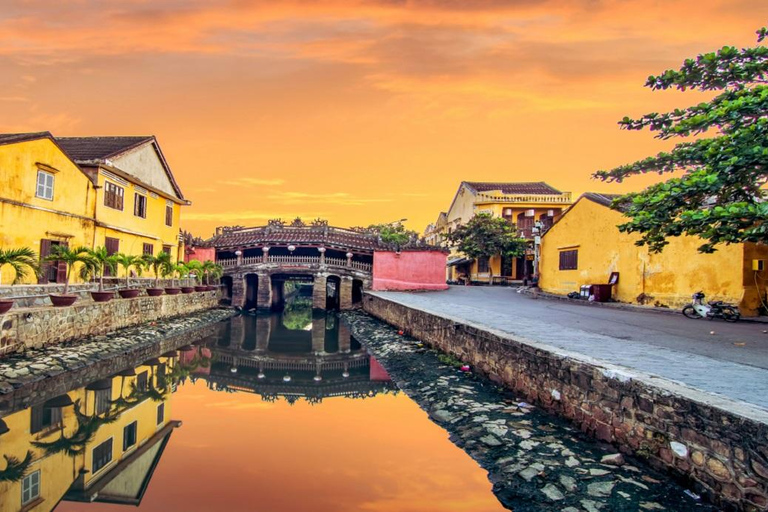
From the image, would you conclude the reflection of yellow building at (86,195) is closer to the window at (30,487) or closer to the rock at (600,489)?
the window at (30,487)

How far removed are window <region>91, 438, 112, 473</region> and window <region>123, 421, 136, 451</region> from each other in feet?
0.68

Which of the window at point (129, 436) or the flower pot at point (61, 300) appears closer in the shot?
the window at point (129, 436)

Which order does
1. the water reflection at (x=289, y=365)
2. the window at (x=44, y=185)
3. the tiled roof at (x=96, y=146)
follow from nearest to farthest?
the water reflection at (x=289, y=365) → the window at (x=44, y=185) → the tiled roof at (x=96, y=146)

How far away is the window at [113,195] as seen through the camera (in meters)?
19.4

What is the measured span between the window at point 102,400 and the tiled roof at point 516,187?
36218mm

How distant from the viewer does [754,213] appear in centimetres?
780

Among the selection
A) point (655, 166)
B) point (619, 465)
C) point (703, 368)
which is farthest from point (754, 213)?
point (619, 465)

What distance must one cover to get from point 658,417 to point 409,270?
2540cm

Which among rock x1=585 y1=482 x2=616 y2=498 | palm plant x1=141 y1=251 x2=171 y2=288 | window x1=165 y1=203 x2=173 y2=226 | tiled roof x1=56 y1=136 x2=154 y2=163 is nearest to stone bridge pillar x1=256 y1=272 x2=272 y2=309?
window x1=165 y1=203 x2=173 y2=226

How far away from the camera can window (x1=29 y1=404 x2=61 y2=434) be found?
7.21 metres

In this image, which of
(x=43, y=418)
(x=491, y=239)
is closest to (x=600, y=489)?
(x=43, y=418)

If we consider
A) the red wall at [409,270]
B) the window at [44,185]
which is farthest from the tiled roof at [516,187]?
the window at [44,185]

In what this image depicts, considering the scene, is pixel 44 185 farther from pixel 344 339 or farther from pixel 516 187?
pixel 516 187

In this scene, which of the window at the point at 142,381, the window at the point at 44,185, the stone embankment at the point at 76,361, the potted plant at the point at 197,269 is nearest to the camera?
the stone embankment at the point at 76,361
